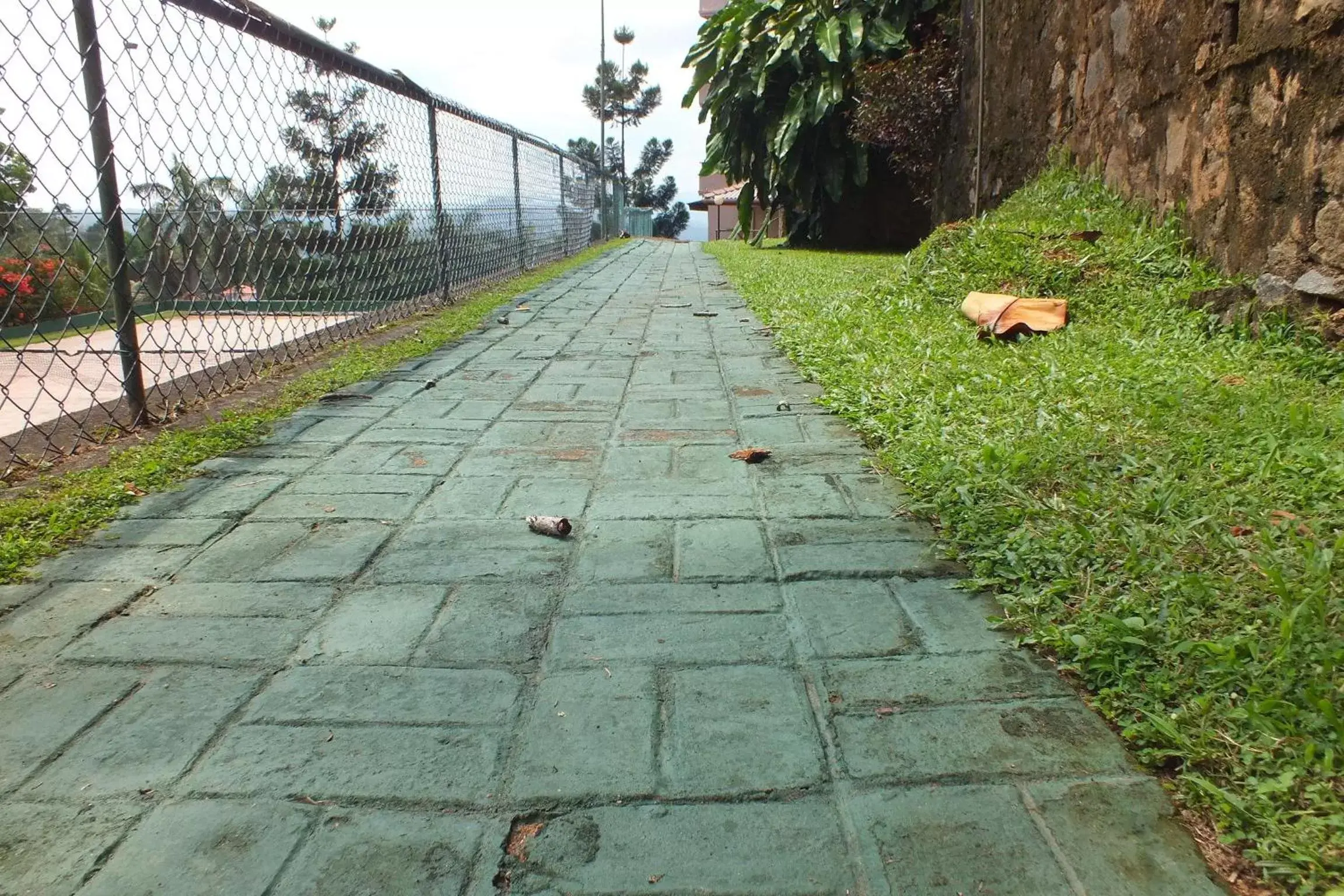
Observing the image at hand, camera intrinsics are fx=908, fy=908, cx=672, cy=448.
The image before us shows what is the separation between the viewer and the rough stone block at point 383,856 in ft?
3.69

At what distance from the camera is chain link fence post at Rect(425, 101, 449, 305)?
653cm

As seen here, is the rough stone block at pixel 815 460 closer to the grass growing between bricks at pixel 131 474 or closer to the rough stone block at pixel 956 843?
the rough stone block at pixel 956 843

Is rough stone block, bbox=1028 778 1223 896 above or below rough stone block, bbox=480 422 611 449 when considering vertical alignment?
below

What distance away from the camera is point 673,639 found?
5.63 ft

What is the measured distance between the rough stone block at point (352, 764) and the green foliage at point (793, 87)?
9747 millimetres

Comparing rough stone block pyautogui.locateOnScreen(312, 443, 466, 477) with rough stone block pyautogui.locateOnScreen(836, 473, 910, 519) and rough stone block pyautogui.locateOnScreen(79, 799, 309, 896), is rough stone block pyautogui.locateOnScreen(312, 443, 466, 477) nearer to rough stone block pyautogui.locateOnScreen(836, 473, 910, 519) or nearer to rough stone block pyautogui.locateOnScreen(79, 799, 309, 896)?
rough stone block pyautogui.locateOnScreen(836, 473, 910, 519)

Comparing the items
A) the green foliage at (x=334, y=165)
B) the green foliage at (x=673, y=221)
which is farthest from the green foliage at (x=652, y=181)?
the green foliage at (x=334, y=165)

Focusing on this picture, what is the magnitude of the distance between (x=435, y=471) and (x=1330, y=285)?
9.78 ft

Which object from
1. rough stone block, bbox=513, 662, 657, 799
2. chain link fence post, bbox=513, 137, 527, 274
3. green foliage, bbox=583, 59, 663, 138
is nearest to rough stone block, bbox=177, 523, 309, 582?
rough stone block, bbox=513, 662, 657, 799

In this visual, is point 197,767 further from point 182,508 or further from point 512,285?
point 512,285

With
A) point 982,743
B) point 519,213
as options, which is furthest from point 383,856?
point 519,213

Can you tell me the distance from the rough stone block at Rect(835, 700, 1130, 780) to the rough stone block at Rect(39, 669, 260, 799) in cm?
101

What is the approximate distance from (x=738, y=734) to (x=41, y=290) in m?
2.82

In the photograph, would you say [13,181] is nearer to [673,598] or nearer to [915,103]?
[673,598]
